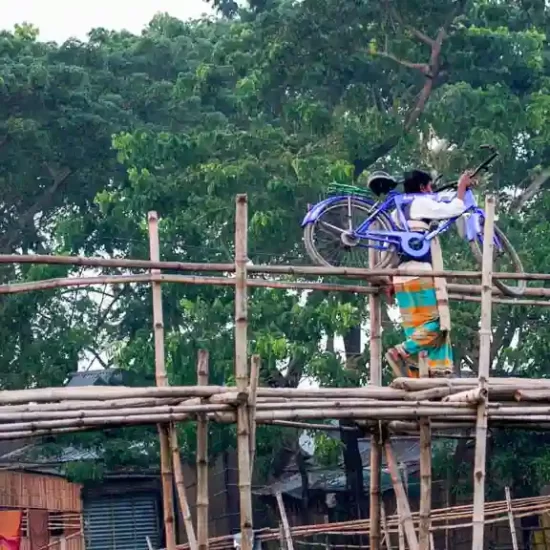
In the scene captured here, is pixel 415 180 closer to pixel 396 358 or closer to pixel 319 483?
pixel 396 358

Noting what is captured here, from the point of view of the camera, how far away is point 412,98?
15.3 m

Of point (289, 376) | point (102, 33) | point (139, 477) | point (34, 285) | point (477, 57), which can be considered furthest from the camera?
point (102, 33)

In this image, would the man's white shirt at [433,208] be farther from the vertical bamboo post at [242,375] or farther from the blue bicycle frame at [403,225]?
the vertical bamboo post at [242,375]

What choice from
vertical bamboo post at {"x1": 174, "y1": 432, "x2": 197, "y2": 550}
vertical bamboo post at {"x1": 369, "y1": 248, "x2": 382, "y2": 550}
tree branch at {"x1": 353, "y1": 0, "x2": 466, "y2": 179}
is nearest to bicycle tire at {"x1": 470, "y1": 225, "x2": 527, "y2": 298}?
vertical bamboo post at {"x1": 369, "y1": 248, "x2": 382, "y2": 550}

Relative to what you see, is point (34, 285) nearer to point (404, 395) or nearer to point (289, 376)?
point (404, 395)

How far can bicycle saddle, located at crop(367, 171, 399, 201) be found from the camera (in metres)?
7.81

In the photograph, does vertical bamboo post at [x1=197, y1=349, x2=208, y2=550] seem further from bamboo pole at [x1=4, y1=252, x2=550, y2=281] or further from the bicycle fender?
the bicycle fender

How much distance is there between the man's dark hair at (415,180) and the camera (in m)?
7.52

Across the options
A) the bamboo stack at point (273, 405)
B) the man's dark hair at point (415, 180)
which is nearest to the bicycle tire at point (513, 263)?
the man's dark hair at point (415, 180)

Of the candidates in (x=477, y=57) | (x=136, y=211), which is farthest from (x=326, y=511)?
(x=477, y=57)

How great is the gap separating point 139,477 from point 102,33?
548cm

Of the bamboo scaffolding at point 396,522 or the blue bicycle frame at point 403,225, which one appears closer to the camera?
the blue bicycle frame at point 403,225

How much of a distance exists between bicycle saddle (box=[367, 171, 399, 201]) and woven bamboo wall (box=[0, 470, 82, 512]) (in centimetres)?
733

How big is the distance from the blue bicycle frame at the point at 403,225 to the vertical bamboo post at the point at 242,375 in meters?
1.75
